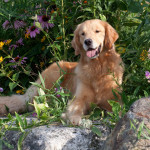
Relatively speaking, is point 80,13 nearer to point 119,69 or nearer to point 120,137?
point 119,69

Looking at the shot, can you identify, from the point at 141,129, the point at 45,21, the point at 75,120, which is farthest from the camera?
the point at 45,21

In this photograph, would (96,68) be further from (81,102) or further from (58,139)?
(58,139)

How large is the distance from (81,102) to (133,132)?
1536 millimetres

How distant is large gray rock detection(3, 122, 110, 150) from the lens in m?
2.17

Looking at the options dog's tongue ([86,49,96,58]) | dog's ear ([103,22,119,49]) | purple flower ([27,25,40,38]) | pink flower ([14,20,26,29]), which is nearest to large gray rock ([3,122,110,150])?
dog's tongue ([86,49,96,58])

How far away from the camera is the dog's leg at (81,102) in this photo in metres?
3.04

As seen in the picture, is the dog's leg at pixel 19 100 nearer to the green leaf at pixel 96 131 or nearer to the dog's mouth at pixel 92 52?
the dog's mouth at pixel 92 52

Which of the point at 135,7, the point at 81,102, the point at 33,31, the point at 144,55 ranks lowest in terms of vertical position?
the point at 81,102

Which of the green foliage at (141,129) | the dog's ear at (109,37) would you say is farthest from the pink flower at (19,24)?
the green foliage at (141,129)

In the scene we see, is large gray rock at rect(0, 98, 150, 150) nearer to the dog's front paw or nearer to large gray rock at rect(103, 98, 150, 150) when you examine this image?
large gray rock at rect(103, 98, 150, 150)

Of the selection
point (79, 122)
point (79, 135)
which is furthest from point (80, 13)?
point (79, 135)

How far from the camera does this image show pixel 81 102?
3.26 metres

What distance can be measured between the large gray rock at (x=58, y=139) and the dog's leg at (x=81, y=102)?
1.85 feet

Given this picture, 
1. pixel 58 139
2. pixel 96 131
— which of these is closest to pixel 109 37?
Answer: pixel 96 131
